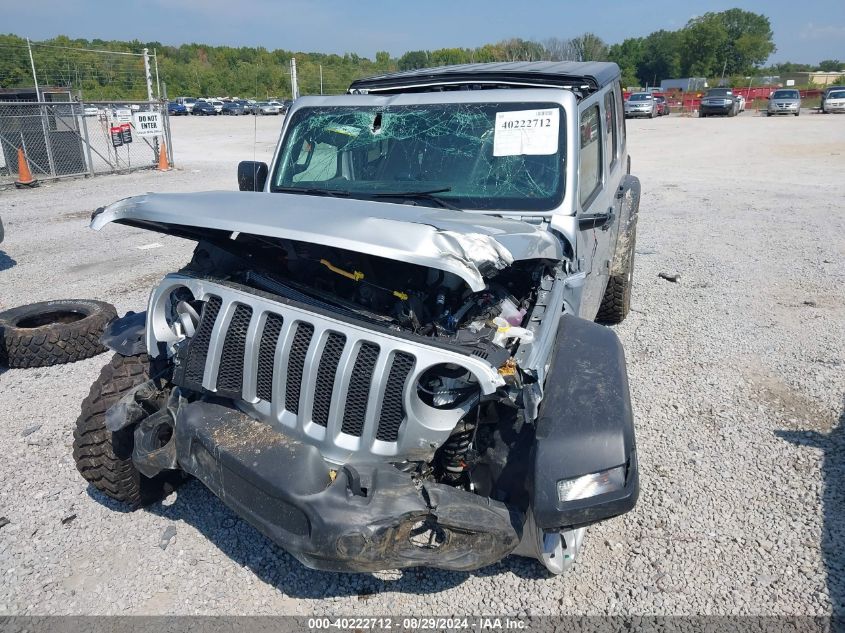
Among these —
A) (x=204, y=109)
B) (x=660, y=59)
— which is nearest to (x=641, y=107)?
(x=204, y=109)

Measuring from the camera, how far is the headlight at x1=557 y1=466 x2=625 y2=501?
214 cm

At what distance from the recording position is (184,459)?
258cm

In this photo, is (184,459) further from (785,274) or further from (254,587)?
(785,274)

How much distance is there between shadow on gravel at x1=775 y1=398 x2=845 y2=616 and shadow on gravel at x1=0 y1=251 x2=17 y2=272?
799cm

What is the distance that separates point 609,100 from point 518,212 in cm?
217

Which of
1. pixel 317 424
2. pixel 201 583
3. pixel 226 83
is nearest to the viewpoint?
pixel 317 424

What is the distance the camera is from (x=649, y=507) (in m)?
3.19

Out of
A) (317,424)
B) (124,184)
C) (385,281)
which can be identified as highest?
(385,281)

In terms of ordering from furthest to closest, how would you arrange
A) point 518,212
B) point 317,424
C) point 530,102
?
1. point 530,102
2. point 518,212
3. point 317,424

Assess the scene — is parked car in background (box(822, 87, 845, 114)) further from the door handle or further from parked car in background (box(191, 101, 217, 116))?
the door handle

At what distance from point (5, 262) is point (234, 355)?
6742mm

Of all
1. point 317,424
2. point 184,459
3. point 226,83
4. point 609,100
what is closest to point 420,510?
point 317,424

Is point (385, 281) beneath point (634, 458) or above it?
above

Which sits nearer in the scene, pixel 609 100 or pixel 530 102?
pixel 530 102
